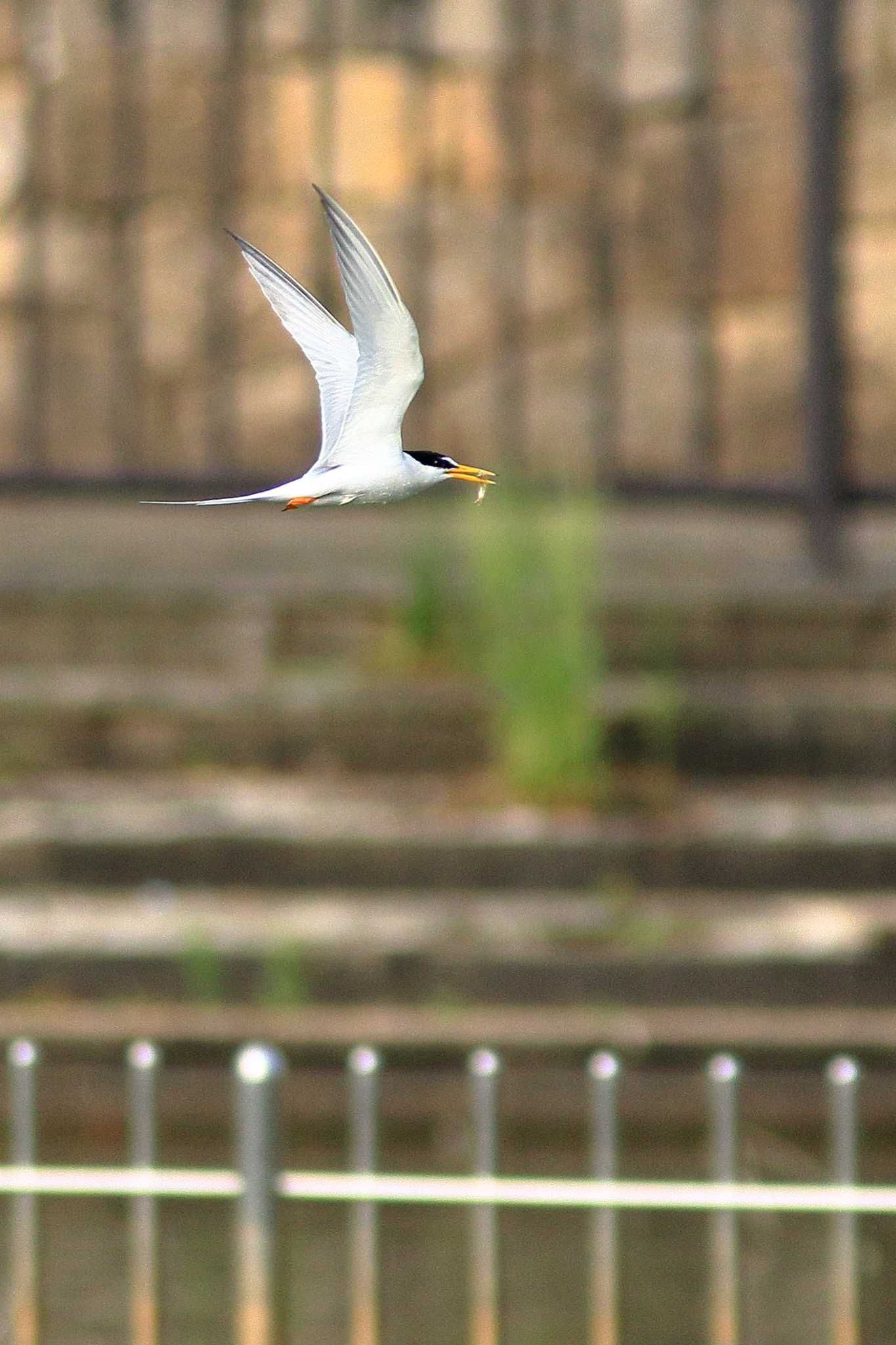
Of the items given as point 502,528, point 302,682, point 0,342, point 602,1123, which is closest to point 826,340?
point 502,528

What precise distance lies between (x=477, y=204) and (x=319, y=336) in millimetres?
8767

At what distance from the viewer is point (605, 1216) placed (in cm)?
418

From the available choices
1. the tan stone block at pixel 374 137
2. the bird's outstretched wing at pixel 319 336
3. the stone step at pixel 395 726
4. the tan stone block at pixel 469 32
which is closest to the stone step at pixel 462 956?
the stone step at pixel 395 726

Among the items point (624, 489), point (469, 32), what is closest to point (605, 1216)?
point (624, 489)

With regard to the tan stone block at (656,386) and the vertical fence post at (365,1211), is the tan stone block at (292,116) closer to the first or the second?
Result: the tan stone block at (656,386)

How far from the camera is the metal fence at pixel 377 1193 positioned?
4.00 m

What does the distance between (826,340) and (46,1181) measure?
17.3 ft

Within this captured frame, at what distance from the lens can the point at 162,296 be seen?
9312 mm

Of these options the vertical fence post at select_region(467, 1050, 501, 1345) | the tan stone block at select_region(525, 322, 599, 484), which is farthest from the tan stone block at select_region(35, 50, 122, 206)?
the vertical fence post at select_region(467, 1050, 501, 1345)

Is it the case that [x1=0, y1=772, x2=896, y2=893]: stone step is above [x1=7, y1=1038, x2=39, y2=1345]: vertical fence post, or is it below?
above

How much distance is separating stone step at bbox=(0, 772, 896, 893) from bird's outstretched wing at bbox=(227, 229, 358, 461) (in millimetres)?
6402

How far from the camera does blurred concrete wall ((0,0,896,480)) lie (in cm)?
917

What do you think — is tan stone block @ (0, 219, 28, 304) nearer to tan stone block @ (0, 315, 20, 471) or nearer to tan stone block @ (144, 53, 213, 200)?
tan stone block @ (0, 315, 20, 471)

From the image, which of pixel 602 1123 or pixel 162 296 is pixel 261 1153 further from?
pixel 162 296
